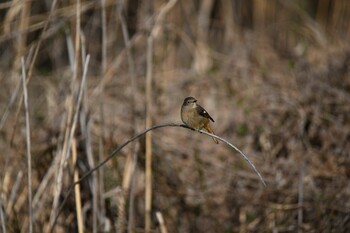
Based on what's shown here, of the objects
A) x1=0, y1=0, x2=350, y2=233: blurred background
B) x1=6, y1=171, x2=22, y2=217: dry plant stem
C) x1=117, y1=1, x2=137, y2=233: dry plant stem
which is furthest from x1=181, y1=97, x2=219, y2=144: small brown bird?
x1=6, y1=171, x2=22, y2=217: dry plant stem

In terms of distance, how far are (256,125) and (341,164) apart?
620mm

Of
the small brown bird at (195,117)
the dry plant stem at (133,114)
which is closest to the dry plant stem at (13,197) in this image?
the dry plant stem at (133,114)

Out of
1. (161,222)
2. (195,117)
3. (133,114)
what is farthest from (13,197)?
(195,117)

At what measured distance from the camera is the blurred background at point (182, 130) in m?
3.16

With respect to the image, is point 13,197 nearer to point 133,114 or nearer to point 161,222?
point 161,222

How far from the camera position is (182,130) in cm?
420

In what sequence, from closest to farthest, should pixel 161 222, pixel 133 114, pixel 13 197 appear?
pixel 13 197
pixel 161 222
pixel 133 114

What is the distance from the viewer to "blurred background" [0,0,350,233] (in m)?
3.16

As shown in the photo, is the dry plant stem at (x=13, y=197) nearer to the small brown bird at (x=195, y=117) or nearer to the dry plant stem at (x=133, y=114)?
the dry plant stem at (x=133, y=114)

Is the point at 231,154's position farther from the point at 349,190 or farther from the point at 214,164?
the point at 349,190

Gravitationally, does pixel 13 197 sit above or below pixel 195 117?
below

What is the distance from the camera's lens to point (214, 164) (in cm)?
389

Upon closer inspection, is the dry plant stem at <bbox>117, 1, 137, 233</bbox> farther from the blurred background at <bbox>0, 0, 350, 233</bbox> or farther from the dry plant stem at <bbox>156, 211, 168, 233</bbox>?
the dry plant stem at <bbox>156, 211, 168, 233</bbox>

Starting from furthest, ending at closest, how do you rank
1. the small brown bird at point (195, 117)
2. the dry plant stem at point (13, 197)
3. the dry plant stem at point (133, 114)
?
the dry plant stem at point (13, 197)
the dry plant stem at point (133, 114)
the small brown bird at point (195, 117)
